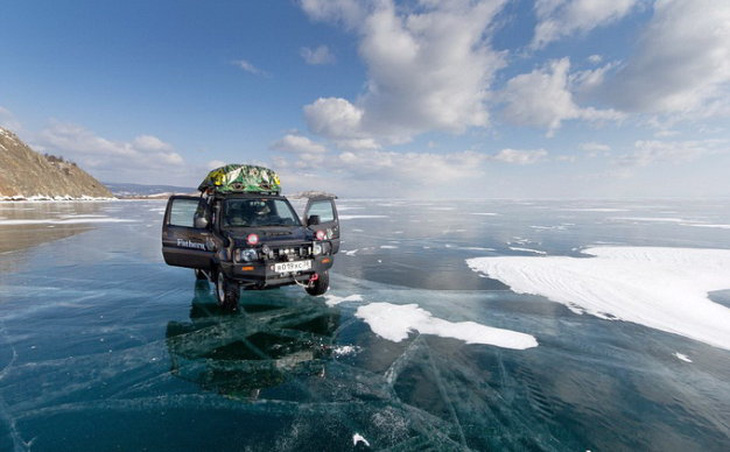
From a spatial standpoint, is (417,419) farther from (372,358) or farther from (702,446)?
(702,446)

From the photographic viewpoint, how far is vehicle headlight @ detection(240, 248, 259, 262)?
540 centimetres

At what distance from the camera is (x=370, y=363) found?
13.8ft

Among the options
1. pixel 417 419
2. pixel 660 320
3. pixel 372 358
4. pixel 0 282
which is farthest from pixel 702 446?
pixel 0 282

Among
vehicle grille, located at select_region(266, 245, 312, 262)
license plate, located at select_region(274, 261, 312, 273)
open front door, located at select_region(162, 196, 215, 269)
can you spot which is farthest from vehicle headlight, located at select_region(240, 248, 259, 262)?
Answer: open front door, located at select_region(162, 196, 215, 269)

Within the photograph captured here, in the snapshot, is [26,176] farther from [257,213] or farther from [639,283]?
[639,283]

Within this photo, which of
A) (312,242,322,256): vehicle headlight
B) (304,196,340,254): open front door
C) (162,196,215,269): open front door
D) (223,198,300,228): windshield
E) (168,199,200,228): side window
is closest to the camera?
(312,242,322,256): vehicle headlight

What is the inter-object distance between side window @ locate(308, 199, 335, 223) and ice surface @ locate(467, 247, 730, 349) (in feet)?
15.2

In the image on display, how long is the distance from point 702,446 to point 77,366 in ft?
22.0

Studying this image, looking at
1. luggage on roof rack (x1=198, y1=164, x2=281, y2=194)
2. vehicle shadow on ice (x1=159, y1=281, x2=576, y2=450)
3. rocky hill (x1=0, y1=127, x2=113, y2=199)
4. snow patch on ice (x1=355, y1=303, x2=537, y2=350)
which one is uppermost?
rocky hill (x1=0, y1=127, x2=113, y2=199)

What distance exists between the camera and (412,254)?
11.8 meters

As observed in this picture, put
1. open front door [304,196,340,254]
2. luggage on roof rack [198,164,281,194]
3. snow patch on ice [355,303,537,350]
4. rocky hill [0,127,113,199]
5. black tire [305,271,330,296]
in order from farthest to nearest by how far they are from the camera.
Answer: rocky hill [0,127,113,199] → open front door [304,196,340,254] → luggage on roof rack [198,164,281,194] → black tire [305,271,330,296] → snow patch on ice [355,303,537,350]

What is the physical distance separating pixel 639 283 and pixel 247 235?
9158mm

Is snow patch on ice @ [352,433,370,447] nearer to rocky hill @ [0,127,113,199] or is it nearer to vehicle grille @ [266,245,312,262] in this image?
vehicle grille @ [266,245,312,262]

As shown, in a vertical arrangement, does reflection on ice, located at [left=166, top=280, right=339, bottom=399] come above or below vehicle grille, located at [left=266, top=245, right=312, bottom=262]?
below
